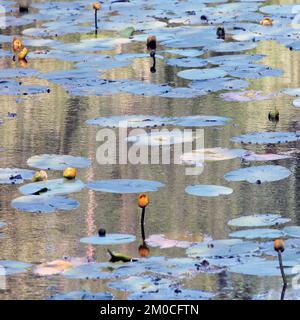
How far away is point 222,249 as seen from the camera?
22.5 feet

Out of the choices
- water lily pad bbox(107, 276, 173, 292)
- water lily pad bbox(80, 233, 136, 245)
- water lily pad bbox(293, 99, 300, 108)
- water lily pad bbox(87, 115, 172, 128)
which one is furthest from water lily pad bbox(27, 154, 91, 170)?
water lily pad bbox(107, 276, 173, 292)

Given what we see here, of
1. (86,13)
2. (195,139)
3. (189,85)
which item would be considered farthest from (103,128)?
(86,13)

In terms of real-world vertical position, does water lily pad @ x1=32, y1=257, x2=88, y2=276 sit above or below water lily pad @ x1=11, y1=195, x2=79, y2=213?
below

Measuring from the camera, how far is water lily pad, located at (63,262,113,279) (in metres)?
6.54

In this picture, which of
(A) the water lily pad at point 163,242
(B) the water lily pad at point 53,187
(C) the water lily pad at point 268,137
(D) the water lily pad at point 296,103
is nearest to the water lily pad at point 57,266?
(A) the water lily pad at point 163,242

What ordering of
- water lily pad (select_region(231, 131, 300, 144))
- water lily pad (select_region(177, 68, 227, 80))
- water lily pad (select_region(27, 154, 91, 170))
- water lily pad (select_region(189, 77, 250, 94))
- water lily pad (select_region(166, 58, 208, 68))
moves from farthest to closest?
water lily pad (select_region(166, 58, 208, 68)), water lily pad (select_region(177, 68, 227, 80)), water lily pad (select_region(189, 77, 250, 94)), water lily pad (select_region(231, 131, 300, 144)), water lily pad (select_region(27, 154, 91, 170))

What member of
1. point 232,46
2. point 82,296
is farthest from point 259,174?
point 232,46

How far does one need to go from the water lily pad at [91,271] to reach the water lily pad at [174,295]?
0.32 m

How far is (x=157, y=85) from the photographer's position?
10562 mm

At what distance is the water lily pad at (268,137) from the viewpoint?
8.93m

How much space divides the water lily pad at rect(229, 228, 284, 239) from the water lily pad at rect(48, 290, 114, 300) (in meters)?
1.01

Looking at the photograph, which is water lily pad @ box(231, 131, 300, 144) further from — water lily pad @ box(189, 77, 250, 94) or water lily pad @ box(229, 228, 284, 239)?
water lily pad @ box(229, 228, 284, 239)

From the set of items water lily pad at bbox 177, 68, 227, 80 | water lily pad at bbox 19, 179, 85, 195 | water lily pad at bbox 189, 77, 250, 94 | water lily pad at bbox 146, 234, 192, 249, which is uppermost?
water lily pad at bbox 177, 68, 227, 80

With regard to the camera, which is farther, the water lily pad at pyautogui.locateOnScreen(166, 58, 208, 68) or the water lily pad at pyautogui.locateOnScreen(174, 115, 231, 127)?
the water lily pad at pyautogui.locateOnScreen(166, 58, 208, 68)
